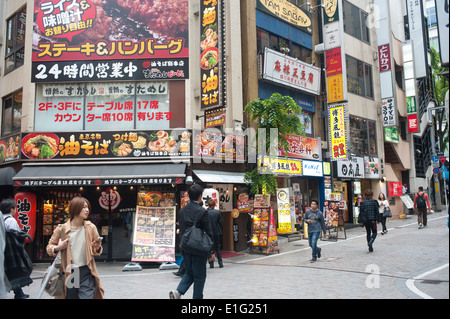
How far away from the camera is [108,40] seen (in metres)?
13.9

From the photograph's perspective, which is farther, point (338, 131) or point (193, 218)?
point (338, 131)

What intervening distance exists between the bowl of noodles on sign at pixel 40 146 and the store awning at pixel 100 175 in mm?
445

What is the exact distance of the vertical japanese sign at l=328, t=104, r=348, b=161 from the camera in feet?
62.2

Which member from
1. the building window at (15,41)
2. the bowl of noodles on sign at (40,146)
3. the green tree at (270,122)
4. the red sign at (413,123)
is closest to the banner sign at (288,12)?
the green tree at (270,122)

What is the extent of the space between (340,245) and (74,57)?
12.1 meters

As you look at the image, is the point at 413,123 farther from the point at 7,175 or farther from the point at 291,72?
the point at 7,175

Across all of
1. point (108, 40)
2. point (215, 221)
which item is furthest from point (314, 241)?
point (108, 40)

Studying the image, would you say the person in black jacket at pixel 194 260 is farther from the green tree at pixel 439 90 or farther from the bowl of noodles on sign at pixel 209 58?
the green tree at pixel 439 90

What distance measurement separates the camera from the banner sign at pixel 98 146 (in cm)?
1332

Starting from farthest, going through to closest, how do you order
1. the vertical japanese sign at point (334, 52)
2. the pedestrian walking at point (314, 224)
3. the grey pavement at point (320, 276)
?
the vertical japanese sign at point (334, 52)
the pedestrian walking at point (314, 224)
the grey pavement at point (320, 276)

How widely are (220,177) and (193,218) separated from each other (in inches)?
305
